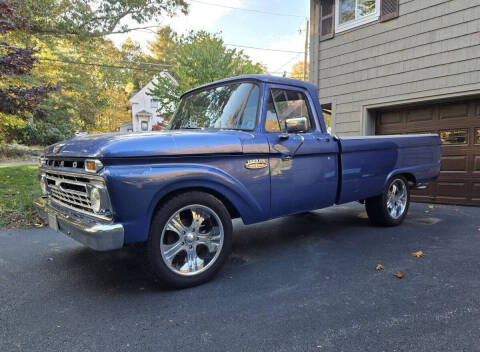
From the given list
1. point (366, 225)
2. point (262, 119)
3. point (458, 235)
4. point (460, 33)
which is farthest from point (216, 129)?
point (460, 33)

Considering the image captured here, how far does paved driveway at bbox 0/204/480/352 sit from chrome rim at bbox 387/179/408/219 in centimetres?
74

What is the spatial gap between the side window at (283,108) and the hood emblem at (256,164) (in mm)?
395

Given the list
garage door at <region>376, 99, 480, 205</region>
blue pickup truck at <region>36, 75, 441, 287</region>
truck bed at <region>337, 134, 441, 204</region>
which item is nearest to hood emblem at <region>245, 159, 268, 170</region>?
blue pickup truck at <region>36, 75, 441, 287</region>

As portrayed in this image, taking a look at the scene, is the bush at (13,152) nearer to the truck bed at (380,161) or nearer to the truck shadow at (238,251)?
the truck shadow at (238,251)

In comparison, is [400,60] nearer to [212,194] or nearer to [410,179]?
[410,179]

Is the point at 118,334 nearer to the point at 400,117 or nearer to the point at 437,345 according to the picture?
the point at 437,345

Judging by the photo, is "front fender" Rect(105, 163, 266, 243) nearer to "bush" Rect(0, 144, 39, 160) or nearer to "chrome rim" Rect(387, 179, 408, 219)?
"chrome rim" Rect(387, 179, 408, 219)

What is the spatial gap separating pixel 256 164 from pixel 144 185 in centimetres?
119

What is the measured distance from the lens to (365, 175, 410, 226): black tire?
189 inches

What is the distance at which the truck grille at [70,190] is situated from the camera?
2.67m

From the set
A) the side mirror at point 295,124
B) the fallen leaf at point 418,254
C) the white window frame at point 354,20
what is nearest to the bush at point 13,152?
the white window frame at point 354,20

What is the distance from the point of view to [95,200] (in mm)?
2533

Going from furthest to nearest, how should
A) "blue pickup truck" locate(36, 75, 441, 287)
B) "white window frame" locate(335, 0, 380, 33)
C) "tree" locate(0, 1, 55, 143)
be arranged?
"white window frame" locate(335, 0, 380, 33) < "tree" locate(0, 1, 55, 143) < "blue pickup truck" locate(36, 75, 441, 287)

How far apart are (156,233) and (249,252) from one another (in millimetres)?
1579
